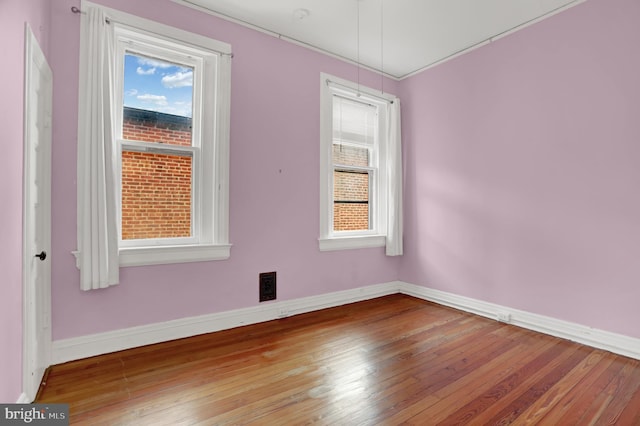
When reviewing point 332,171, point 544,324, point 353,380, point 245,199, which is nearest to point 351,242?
point 332,171

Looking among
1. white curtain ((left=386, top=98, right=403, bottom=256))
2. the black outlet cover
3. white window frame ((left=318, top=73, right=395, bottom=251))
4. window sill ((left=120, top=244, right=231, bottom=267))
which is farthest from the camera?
white curtain ((left=386, top=98, right=403, bottom=256))

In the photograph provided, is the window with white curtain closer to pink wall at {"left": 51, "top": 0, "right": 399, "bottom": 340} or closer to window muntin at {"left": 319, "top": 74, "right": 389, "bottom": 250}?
window muntin at {"left": 319, "top": 74, "right": 389, "bottom": 250}

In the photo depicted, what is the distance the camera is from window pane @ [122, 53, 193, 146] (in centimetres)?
269

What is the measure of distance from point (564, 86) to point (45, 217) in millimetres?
4269

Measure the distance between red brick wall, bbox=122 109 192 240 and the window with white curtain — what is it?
1446 mm

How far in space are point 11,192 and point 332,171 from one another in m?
2.80

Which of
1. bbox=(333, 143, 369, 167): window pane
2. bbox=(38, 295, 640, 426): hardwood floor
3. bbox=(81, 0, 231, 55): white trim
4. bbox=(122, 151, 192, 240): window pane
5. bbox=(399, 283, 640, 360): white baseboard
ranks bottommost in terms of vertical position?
bbox=(38, 295, 640, 426): hardwood floor

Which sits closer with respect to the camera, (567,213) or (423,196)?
(567,213)

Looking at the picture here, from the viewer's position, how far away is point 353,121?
4.06 m

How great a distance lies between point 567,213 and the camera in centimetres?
281

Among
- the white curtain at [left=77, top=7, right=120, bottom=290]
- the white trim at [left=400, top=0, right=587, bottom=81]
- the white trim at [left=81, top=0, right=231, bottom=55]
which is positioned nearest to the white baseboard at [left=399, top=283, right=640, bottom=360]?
the white trim at [left=400, top=0, right=587, bottom=81]

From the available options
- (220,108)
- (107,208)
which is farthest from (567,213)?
(107,208)

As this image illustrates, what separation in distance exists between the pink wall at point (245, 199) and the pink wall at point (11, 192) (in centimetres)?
71

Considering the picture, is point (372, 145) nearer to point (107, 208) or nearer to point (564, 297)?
point (564, 297)
